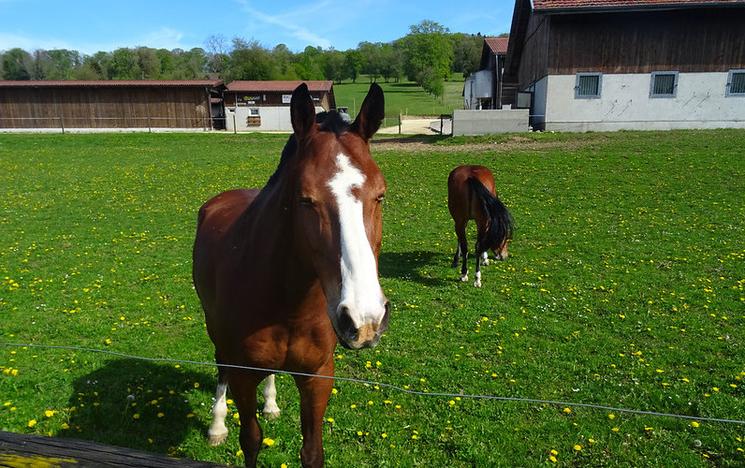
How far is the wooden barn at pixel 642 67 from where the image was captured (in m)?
25.4

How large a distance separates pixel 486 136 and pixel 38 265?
20798 millimetres

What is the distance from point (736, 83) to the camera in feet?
84.6

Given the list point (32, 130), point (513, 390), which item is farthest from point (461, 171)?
point (32, 130)

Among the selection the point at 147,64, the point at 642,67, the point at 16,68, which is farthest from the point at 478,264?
the point at 16,68

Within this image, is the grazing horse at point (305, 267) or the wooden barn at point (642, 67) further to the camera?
the wooden barn at point (642, 67)

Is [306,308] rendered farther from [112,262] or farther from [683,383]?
[112,262]

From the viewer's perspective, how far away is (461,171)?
8.98 metres

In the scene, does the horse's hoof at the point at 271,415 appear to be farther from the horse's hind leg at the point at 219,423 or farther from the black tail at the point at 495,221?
the black tail at the point at 495,221

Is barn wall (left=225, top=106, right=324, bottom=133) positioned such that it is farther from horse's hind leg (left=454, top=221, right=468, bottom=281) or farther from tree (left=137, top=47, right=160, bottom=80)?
horse's hind leg (left=454, top=221, right=468, bottom=281)

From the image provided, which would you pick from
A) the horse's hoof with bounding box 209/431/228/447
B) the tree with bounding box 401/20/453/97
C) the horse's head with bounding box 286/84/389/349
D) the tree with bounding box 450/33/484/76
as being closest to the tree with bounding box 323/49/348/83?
the tree with bounding box 401/20/453/97

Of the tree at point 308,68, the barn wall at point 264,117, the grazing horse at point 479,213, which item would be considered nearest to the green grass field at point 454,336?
the grazing horse at point 479,213

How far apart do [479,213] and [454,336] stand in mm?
2753

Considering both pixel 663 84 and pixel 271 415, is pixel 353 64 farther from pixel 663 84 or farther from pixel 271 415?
pixel 271 415

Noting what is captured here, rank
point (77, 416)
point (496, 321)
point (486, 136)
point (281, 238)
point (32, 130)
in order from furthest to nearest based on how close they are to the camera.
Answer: point (32, 130), point (486, 136), point (496, 321), point (77, 416), point (281, 238)
